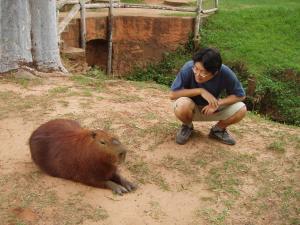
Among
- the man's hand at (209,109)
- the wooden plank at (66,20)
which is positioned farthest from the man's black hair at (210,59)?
the wooden plank at (66,20)

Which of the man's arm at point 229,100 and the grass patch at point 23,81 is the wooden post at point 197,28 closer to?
the grass patch at point 23,81

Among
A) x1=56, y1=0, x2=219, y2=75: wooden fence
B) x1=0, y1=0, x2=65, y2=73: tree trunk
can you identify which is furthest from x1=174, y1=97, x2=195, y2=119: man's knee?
x1=56, y1=0, x2=219, y2=75: wooden fence

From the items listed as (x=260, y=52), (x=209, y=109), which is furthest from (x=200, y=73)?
(x=260, y=52)

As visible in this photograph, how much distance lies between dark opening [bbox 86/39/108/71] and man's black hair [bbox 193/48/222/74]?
8959mm

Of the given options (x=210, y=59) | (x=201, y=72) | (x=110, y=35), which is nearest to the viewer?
(x=210, y=59)

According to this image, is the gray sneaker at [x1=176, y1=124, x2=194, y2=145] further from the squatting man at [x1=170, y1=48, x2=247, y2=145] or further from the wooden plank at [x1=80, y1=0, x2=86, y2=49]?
the wooden plank at [x1=80, y1=0, x2=86, y2=49]

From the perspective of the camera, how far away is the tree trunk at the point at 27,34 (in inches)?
310

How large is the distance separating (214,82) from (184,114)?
0.48 metres

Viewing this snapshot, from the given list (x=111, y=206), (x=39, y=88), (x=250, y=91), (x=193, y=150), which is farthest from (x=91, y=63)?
(x=111, y=206)

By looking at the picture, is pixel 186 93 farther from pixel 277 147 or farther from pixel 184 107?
pixel 277 147

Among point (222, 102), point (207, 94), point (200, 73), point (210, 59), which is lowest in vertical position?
point (222, 102)

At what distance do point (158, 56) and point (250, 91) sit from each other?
3.20 meters

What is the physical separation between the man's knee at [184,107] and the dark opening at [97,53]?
8498 millimetres

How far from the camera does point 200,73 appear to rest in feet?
16.3
